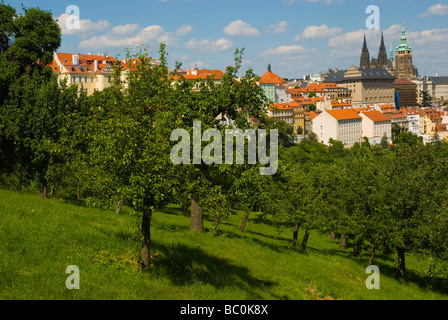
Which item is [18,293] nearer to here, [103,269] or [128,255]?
[103,269]

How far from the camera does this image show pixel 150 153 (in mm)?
15562

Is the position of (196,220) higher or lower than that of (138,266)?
higher

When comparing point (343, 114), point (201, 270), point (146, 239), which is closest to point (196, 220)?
point (201, 270)

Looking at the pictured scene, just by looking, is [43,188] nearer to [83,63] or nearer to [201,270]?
[201,270]

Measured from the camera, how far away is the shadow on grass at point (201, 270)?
18656mm

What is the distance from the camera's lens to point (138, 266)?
1800 cm

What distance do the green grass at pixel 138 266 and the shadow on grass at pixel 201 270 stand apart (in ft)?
0.16

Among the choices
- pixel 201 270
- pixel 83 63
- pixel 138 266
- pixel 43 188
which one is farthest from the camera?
pixel 83 63

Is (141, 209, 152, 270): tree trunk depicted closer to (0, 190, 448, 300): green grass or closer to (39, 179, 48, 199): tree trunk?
(0, 190, 448, 300): green grass

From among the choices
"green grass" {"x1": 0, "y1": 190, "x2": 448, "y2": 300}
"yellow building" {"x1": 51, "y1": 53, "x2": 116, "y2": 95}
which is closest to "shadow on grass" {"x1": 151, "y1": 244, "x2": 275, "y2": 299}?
"green grass" {"x1": 0, "y1": 190, "x2": 448, "y2": 300}

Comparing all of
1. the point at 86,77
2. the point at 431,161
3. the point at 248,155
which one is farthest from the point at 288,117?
the point at 248,155

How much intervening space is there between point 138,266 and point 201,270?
322 cm

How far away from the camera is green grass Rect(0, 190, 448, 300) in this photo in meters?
15.4

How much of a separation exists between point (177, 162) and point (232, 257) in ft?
31.3
